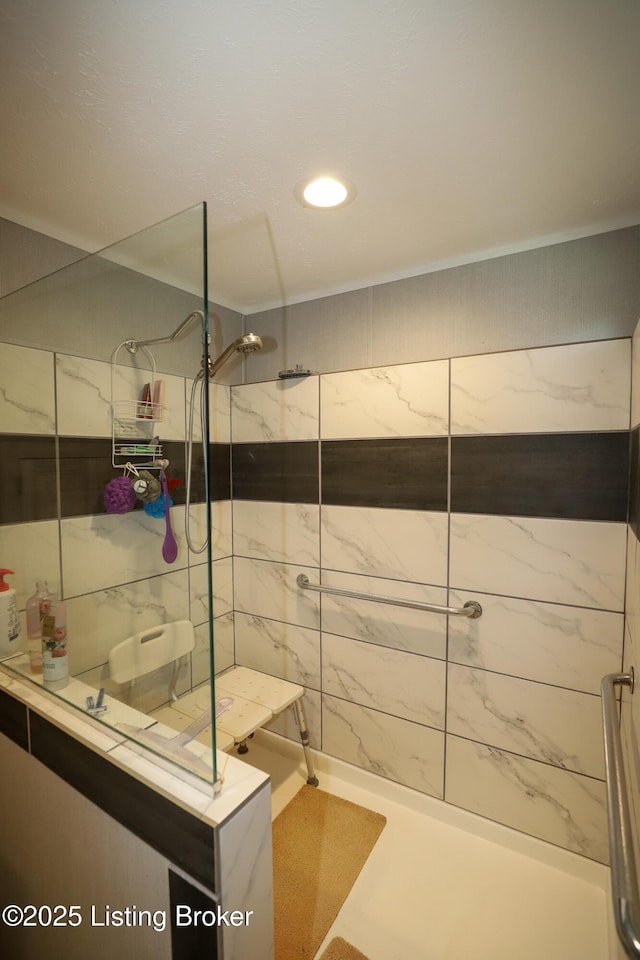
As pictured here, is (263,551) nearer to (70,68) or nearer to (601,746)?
(601,746)

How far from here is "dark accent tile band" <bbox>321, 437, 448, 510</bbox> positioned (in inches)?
61.4

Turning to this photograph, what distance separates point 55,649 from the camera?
1143 millimetres

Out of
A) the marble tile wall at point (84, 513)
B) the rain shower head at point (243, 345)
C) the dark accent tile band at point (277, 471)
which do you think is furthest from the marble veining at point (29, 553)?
the dark accent tile band at point (277, 471)

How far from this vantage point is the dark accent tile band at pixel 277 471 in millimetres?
1829

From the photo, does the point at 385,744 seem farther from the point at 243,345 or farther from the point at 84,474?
the point at 243,345

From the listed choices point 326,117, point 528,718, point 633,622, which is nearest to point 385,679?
point 528,718

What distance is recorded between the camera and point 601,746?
136cm

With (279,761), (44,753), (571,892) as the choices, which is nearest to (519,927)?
(571,892)

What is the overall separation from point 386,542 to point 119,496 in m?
0.97

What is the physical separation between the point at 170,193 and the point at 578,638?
5.87 feet

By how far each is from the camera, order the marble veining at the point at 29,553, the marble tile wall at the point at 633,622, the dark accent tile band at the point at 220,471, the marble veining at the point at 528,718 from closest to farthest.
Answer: the marble tile wall at the point at 633,622, the marble veining at the point at 29,553, the marble veining at the point at 528,718, the dark accent tile band at the point at 220,471

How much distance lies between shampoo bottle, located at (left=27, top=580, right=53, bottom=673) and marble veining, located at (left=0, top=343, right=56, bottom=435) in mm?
459

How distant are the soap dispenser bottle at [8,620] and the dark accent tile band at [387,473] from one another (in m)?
1.10

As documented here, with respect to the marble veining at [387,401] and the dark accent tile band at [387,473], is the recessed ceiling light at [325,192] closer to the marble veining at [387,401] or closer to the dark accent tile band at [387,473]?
the marble veining at [387,401]
